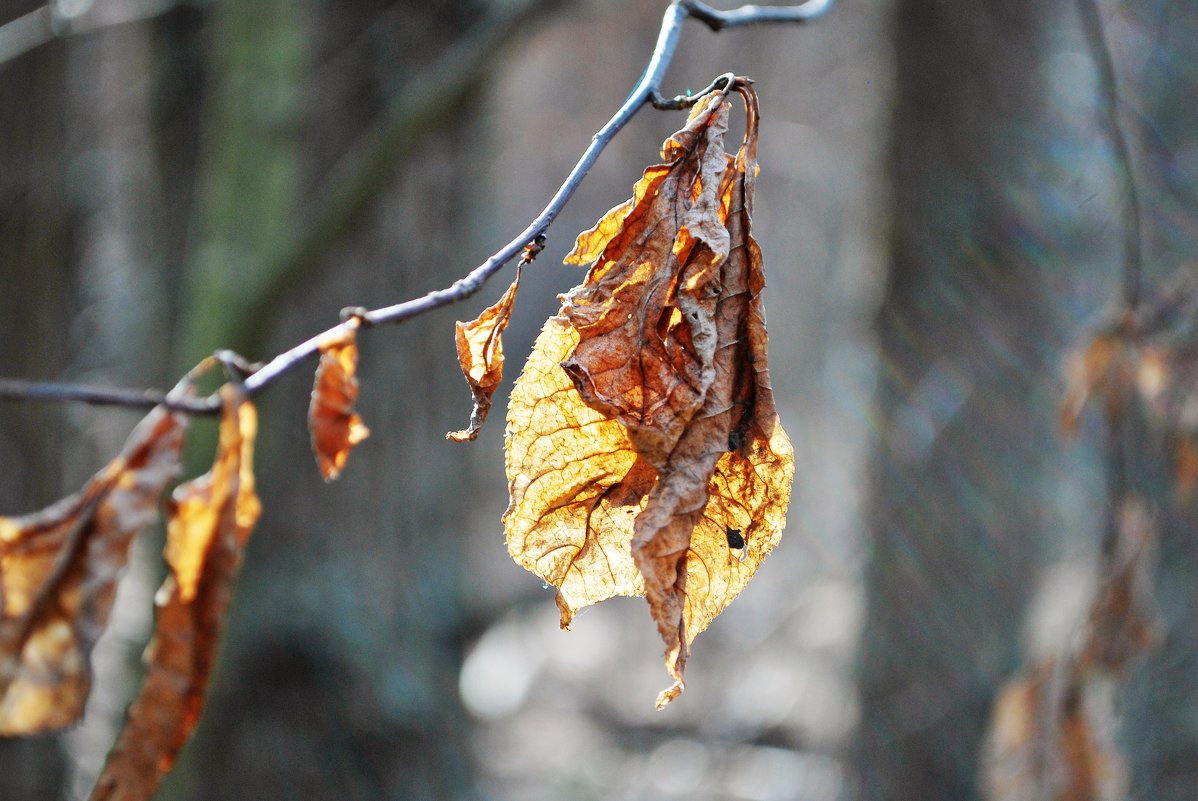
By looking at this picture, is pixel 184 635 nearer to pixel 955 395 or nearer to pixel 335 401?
pixel 335 401

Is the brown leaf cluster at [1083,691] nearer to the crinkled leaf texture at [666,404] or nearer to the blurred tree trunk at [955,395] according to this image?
the blurred tree trunk at [955,395]

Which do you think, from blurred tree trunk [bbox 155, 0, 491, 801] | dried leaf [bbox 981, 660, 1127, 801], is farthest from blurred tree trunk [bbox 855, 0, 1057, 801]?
blurred tree trunk [bbox 155, 0, 491, 801]

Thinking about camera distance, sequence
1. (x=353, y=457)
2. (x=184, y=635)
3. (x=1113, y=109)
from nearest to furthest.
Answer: (x=184, y=635) → (x=1113, y=109) → (x=353, y=457)

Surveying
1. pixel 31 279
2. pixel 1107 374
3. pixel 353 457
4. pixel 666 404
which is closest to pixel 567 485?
pixel 666 404

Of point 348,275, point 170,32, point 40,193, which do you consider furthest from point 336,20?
point 40,193

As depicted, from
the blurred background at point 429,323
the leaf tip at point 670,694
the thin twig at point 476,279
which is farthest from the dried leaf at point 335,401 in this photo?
the blurred background at point 429,323

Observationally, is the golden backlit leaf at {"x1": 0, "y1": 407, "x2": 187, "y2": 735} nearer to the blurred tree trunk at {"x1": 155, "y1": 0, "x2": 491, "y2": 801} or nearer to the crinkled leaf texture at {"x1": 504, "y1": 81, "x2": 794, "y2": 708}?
the crinkled leaf texture at {"x1": 504, "y1": 81, "x2": 794, "y2": 708}

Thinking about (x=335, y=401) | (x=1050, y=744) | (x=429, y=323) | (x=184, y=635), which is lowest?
(x=1050, y=744)
